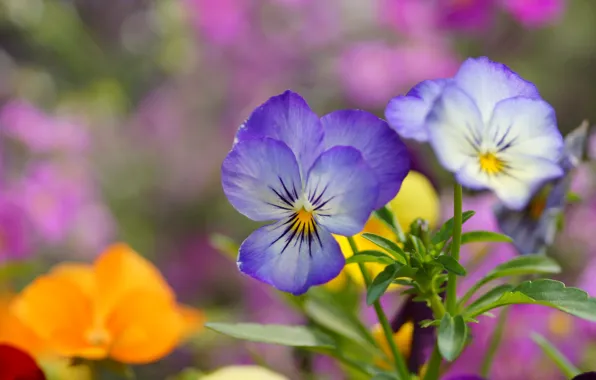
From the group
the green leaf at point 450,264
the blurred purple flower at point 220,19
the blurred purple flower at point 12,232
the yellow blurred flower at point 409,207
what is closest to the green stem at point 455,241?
the green leaf at point 450,264

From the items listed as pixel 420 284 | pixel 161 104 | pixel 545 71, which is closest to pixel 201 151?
pixel 161 104

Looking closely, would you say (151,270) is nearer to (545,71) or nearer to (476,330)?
(476,330)

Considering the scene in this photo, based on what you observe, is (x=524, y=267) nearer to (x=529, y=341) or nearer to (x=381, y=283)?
(x=381, y=283)

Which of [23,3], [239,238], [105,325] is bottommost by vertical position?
[105,325]

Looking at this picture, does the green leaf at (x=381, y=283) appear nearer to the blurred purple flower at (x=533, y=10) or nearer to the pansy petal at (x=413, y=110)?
the pansy petal at (x=413, y=110)

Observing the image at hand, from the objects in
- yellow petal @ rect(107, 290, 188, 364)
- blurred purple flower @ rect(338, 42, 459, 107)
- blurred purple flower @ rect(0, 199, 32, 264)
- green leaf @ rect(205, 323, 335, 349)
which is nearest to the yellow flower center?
green leaf @ rect(205, 323, 335, 349)

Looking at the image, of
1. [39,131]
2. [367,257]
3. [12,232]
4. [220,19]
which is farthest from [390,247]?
[220,19]
